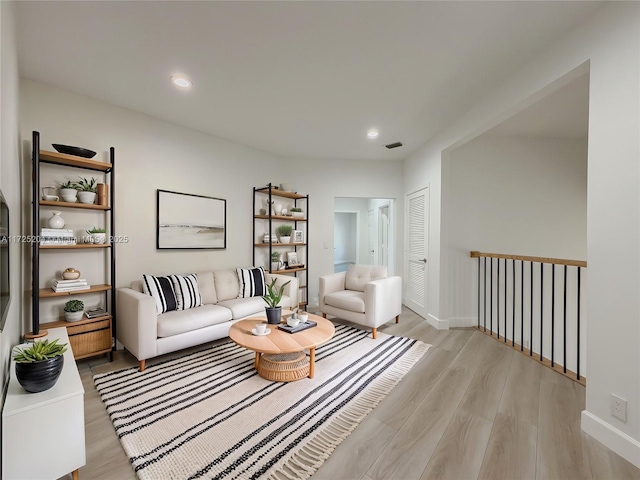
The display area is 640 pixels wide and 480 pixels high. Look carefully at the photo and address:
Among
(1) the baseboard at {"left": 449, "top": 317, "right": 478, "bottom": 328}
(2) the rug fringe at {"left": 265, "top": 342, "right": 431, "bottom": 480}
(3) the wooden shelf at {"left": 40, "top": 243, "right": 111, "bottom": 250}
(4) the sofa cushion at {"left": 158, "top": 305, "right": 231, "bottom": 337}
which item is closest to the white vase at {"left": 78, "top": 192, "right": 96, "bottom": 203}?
(3) the wooden shelf at {"left": 40, "top": 243, "right": 111, "bottom": 250}

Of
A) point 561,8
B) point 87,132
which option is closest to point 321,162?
point 87,132

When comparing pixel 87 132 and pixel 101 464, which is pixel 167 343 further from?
pixel 87 132

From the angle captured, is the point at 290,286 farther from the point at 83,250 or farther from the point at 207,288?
the point at 83,250

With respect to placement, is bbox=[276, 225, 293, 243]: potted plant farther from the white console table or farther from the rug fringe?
the white console table

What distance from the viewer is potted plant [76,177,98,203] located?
8.60ft

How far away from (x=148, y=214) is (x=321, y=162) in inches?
111

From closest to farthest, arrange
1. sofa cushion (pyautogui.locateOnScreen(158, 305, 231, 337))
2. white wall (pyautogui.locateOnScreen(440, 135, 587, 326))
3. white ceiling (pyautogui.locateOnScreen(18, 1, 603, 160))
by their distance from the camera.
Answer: white ceiling (pyautogui.locateOnScreen(18, 1, 603, 160)) < sofa cushion (pyautogui.locateOnScreen(158, 305, 231, 337)) < white wall (pyautogui.locateOnScreen(440, 135, 587, 326))

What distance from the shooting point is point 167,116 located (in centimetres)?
322

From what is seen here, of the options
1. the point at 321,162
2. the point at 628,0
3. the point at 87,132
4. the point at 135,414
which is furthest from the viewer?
the point at 321,162

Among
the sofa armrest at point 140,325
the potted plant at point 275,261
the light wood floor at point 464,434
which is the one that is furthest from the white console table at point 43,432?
the potted plant at point 275,261

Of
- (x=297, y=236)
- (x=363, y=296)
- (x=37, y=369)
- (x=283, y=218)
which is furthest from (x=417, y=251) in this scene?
(x=37, y=369)

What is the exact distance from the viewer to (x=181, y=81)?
8.11 ft

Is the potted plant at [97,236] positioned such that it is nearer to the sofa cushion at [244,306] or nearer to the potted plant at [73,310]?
the potted plant at [73,310]

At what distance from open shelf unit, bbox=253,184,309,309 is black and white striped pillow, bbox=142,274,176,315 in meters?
1.49
